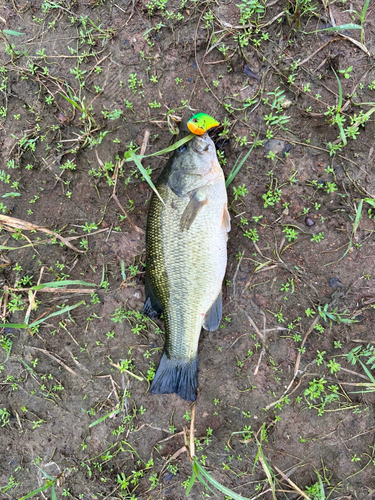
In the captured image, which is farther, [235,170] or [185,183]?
[235,170]

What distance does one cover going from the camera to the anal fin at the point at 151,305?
103 inches

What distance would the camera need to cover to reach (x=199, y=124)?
7.90ft

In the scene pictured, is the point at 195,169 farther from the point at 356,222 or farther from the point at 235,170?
the point at 356,222

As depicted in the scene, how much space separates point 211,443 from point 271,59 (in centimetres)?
349

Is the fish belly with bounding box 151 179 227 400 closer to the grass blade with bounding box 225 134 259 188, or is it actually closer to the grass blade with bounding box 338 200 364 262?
the grass blade with bounding box 225 134 259 188

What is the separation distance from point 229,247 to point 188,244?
22.1 inches

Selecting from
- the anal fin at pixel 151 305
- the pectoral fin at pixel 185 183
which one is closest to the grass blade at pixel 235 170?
the pectoral fin at pixel 185 183

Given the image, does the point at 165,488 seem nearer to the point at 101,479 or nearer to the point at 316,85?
the point at 101,479

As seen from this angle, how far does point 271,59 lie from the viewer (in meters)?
2.60

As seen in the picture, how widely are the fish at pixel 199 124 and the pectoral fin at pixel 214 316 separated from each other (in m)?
1.37

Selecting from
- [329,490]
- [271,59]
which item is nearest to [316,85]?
[271,59]

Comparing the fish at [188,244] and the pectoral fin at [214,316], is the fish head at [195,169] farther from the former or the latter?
the pectoral fin at [214,316]

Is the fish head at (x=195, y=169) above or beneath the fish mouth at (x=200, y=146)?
beneath

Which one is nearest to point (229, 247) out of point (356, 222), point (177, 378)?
point (356, 222)
